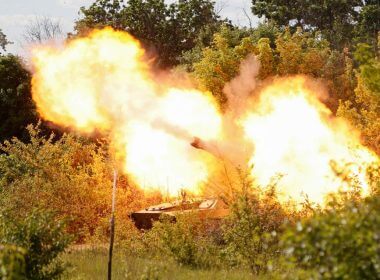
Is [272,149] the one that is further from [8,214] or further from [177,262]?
[8,214]

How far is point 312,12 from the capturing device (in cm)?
5828

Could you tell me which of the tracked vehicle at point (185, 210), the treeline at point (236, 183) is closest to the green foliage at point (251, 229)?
the treeline at point (236, 183)

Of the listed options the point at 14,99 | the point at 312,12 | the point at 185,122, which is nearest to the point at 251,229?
the point at 185,122

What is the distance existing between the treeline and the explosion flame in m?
1.42

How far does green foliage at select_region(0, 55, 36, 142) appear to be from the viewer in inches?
1540

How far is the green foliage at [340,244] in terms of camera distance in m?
6.76

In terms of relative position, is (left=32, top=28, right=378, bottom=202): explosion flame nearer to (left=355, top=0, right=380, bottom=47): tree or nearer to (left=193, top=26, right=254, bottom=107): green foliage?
(left=193, top=26, right=254, bottom=107): green foliage

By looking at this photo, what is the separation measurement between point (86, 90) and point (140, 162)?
5.99 m

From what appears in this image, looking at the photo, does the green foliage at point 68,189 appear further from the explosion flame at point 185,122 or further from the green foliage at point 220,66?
the green foliage at point 220,66

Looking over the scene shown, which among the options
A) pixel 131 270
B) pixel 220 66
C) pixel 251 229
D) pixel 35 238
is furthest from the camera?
pixel 220 66

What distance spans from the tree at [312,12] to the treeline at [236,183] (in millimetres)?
106

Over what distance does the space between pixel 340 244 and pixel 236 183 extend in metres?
20.0

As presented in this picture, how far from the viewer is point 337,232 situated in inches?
269

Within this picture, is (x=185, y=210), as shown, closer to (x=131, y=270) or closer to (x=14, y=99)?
(x=131, y=270)
